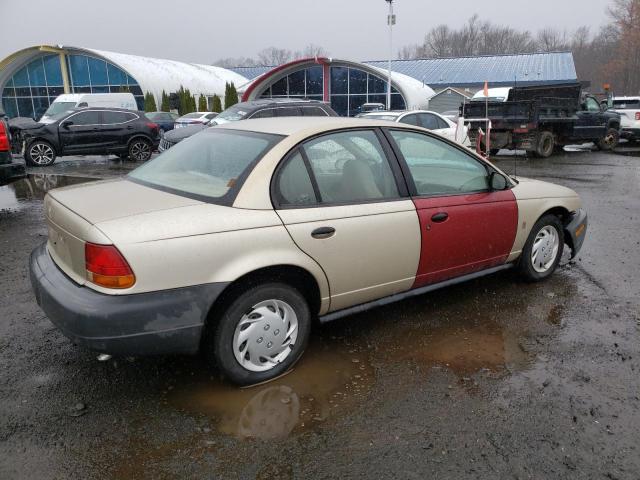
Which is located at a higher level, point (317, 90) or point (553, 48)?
point (553, 48)

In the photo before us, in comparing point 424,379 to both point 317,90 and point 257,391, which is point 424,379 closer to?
point 257,391

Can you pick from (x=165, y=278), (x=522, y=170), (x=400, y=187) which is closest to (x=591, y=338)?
(x=400, y=187)

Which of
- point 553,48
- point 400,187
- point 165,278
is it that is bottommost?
point 165,278

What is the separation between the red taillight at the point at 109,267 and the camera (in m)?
2.66

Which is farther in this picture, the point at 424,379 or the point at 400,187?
the point at 400,187

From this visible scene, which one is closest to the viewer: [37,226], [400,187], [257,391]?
[257,391]

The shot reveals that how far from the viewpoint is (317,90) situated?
39.7m

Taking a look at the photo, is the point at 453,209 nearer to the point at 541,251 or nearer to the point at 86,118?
the point at 541,251

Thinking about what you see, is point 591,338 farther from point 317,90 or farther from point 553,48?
point 553,48

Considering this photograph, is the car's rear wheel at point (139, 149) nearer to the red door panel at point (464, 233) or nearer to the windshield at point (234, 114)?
the windshield at point (234, 114)

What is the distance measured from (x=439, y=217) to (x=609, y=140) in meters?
18.0

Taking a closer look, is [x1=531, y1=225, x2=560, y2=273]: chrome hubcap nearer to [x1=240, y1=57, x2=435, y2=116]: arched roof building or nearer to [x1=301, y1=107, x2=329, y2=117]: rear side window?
[x1=301, y1=107, x2=329, y2=117]: rear side window

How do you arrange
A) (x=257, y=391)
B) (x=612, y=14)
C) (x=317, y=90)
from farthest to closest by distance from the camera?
(x=612, y=14) → (x=317, y=90) → (x=257, y=391)

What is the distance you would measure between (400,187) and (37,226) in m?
5.77
